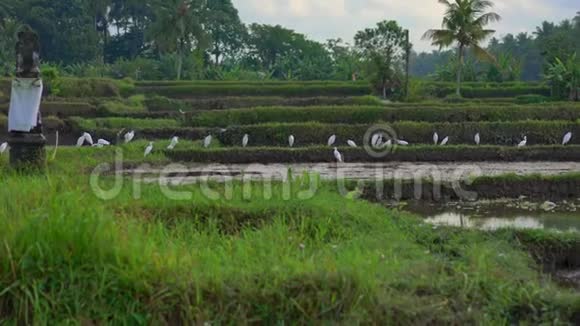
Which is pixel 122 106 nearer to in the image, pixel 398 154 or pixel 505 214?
pixel 398 154

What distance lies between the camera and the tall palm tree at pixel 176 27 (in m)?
38.8

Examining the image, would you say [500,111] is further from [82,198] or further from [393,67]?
[82,198]

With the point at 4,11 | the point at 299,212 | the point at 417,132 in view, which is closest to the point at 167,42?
the point at 4,11

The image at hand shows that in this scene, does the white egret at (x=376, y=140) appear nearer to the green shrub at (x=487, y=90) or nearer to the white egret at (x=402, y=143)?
the white egret at (x=402, y=143)

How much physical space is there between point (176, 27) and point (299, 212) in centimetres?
3331

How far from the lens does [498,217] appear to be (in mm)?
10531

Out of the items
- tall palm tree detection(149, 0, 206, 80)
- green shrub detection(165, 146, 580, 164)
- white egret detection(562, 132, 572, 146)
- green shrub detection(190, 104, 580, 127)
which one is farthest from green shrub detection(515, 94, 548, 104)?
tall palm tree detection(149, 0, 206, 80)

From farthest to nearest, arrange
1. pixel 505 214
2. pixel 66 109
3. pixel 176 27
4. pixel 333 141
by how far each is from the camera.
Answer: pixel 176 27
pixel 66 109
pixel 333 141
pixel 505 214

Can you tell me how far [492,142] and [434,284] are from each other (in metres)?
15.1

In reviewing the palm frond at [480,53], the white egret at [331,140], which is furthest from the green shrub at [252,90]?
the white egret at [331,140]

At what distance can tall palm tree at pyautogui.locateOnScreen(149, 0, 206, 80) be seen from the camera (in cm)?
3881

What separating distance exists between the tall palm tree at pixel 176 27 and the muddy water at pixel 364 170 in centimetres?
2489

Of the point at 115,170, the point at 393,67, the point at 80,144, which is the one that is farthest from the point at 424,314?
the point at 393,67

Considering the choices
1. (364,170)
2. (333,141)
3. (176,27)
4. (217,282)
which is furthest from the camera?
(176,27)
